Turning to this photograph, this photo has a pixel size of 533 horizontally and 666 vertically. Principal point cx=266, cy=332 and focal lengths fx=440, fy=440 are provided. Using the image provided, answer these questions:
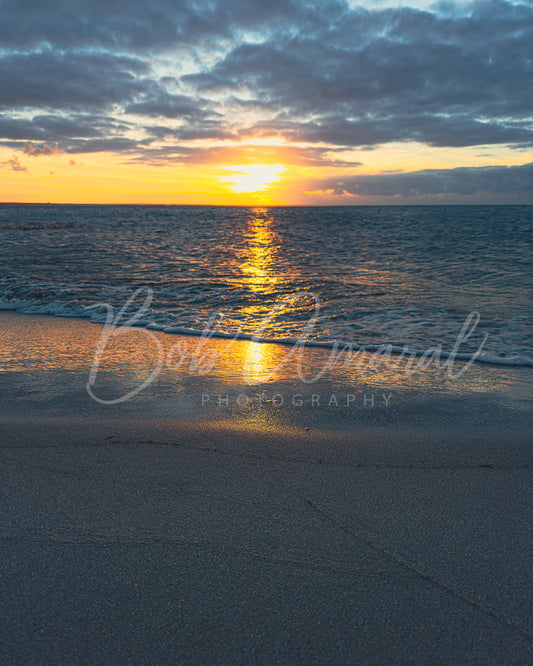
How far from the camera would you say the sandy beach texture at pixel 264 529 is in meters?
1.73

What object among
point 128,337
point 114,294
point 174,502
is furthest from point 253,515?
point 114,294

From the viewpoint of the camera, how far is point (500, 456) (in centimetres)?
332

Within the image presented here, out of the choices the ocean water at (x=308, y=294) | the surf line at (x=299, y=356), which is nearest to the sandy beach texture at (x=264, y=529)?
the surf line at (x=299, y=356)

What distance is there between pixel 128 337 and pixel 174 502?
5.13 m

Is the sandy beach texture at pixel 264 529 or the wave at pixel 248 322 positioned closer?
the sandy beach texture at pixel 264 529

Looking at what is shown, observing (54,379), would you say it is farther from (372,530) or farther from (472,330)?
(472,330)

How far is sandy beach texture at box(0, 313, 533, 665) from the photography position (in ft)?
5.69

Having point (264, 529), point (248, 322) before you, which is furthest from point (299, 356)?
point (264, 529)

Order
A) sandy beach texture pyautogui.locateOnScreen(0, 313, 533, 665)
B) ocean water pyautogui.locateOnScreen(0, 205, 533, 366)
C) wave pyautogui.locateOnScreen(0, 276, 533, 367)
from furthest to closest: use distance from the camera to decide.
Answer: ocean water pyautogui.locateOnScreen(0, 205, 533, 366), wave pyautogui.locateOnScreen(0, 276, 533, 367), sandy beach texture pyautogui.locateOnScreen(0, 313, 533, 665)

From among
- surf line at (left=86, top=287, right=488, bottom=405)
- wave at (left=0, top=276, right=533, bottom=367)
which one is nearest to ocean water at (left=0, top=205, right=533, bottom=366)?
wave at (left=0, top=276, right=533, bottom=367)

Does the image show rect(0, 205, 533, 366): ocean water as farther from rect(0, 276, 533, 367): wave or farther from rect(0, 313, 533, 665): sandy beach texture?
rect(0, 313, 533, 665): sandy beach texture

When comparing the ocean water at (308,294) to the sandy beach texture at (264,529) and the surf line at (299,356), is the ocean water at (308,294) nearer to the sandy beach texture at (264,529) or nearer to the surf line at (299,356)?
the surf line at (299,356)

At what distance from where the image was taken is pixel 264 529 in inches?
93.4

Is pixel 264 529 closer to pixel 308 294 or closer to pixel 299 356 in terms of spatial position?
pixel 299 356
